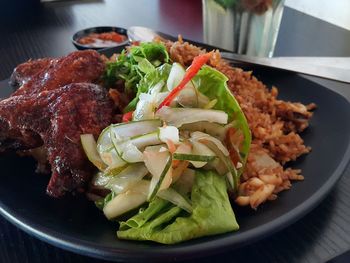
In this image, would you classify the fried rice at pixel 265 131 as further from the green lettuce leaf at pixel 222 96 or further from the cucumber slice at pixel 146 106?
the cucumber slice at pixel 146 106

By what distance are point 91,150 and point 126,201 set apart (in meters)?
0.17

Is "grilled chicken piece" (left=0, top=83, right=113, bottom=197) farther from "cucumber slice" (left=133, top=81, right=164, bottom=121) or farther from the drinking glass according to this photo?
the drinking glass

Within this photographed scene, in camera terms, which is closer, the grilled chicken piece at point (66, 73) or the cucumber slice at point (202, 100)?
the cucumber slice at point (202, 100)

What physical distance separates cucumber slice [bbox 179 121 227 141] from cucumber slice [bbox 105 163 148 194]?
14cm

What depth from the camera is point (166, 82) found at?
1.09 metres

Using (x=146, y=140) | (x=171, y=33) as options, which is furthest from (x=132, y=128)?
(x=171, y=33)

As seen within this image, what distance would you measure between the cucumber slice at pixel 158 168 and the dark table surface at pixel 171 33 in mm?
200

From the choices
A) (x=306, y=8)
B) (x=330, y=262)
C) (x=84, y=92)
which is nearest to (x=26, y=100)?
(x=84, y=92)

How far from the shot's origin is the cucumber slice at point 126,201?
0.93 m

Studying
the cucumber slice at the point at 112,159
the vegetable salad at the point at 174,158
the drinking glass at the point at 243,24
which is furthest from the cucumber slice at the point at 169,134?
the drinking glass at the point at 243,24

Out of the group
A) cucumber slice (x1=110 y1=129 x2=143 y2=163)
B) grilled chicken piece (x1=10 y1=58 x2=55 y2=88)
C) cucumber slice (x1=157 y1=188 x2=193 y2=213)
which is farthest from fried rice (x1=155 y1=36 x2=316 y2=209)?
grilled chicken piece (x1=10 y1=58 x2=55 y2=88)

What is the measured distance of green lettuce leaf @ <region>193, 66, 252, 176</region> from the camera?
1047 mm

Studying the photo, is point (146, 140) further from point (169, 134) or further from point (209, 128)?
point (209, 128)

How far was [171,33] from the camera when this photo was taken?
240 centimetres
